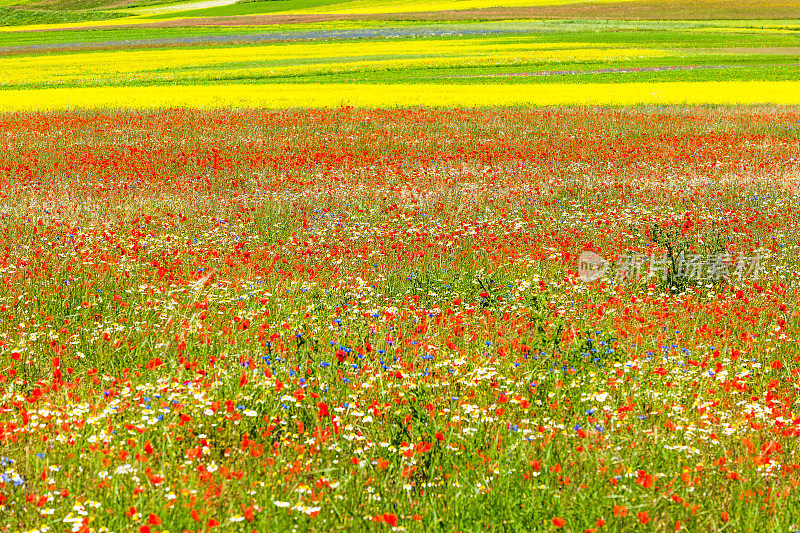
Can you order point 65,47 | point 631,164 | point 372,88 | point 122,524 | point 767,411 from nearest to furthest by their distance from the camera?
point 122,524, point 767,411, point 631,164, point 372,88, point 65,47

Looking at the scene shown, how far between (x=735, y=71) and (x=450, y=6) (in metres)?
75.2

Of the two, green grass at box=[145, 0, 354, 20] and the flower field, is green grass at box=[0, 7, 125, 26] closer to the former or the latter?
green grass at box=[145, 0, 354, 20]

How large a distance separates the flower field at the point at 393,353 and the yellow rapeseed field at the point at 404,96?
44.8 ft

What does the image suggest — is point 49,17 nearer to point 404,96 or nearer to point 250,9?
point 250,9

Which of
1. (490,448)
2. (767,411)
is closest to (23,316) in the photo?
(490,448)

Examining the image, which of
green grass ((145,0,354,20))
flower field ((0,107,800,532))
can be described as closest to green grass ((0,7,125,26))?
green grass ((145,0,354,20))

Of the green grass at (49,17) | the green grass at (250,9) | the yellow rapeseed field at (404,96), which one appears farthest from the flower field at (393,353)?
the green grass at (49,17)

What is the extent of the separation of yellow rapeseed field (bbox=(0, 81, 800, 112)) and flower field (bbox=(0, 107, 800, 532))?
1367 cm

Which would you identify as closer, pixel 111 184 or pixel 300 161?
pixel 111 184

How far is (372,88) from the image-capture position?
33.7 m

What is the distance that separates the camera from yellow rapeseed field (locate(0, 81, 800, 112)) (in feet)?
89.8

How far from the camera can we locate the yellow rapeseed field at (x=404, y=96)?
27359 millimetres

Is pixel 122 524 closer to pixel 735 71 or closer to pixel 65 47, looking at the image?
pixel 735 71

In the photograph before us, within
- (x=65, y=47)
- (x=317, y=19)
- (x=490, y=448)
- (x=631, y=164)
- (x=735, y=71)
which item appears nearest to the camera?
(x=490, y=448)
